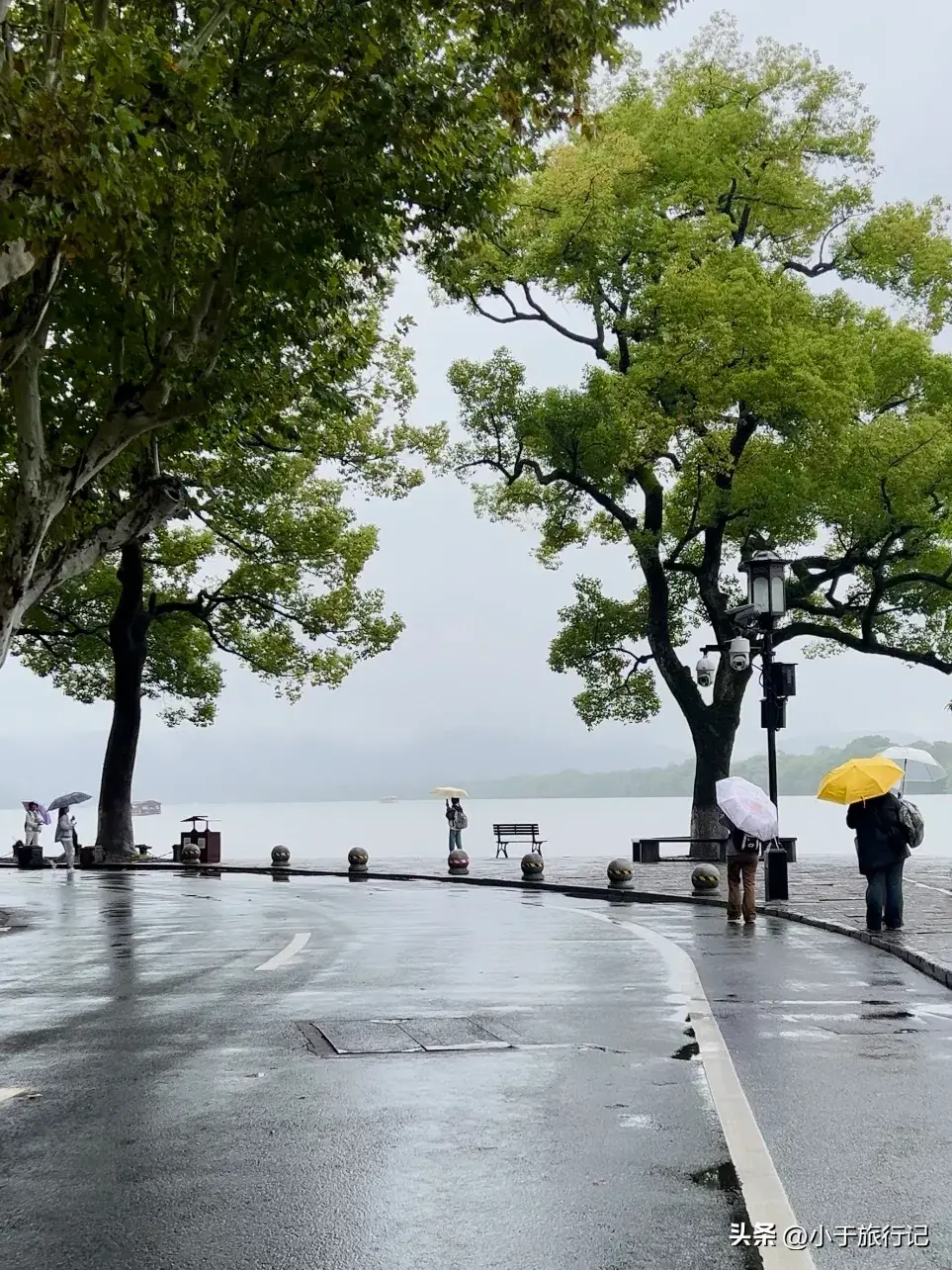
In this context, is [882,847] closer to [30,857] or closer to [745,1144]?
[745,1144]

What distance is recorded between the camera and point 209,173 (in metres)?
14.9

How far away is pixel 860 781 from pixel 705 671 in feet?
54.5

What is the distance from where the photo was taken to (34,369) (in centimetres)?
1644

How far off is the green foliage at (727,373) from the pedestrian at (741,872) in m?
16.4

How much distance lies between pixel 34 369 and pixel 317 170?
4243 millimetres

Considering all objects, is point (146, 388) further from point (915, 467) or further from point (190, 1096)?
point (915, 467)

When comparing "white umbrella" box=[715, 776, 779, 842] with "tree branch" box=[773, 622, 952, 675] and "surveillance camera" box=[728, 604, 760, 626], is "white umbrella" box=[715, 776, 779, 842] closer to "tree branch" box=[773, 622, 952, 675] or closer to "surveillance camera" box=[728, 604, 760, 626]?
"surveillance camera" box=[728, 604, 760, 626]

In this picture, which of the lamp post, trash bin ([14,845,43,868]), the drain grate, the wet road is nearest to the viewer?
the wet road

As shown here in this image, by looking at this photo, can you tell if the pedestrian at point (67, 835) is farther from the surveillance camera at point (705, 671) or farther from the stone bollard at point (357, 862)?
the surveillance camera at point (705, 671)

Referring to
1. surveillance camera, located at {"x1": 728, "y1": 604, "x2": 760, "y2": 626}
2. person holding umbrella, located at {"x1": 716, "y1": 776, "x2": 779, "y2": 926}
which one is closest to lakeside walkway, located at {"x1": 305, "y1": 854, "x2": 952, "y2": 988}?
person holding umbrella, located at {"x1": 716, "y1": 776, "x2": 779, "y2": 926}

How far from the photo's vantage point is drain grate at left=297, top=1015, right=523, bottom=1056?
7871 millimetres

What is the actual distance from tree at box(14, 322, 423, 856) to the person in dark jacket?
871 inches

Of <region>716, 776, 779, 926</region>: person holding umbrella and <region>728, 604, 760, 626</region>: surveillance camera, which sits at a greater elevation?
<region>728, 604, 760, 626</region>: surveillance camera

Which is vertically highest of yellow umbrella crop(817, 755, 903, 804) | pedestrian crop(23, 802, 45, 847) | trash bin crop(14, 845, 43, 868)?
yellow umbrella crop(817, 755, 903, 804)
